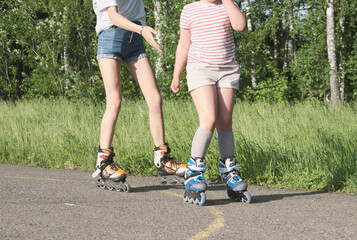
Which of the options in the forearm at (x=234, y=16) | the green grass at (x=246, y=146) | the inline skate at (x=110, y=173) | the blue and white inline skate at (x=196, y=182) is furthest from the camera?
the green grass at (x=246, y=146)

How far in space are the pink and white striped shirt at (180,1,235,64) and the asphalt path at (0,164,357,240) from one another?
3.98 feet

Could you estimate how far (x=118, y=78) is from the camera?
477 cm

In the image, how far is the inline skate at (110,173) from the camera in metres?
4.63

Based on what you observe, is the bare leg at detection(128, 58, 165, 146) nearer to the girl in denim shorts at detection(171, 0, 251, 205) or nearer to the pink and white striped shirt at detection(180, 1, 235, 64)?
the girl in denim shorts at detection(171, 0, 251, 205)

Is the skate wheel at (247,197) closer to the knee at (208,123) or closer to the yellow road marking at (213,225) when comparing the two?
the yellow road marking at (213,225)

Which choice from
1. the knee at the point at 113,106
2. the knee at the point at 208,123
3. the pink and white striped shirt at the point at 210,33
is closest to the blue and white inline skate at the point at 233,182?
the knee at the point at 208,123

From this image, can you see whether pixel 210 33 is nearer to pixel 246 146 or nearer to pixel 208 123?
pixel 208 123

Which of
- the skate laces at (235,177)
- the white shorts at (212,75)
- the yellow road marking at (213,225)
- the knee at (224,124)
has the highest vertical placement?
the white shorts at (212,75)

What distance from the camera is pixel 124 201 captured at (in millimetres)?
4180

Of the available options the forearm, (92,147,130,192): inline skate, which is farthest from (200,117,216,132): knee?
(92,147,130,192): inline skate

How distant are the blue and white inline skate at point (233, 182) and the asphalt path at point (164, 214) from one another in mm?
68

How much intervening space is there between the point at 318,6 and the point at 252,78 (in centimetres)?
324

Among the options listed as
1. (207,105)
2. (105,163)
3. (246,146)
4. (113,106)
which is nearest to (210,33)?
(207,105)

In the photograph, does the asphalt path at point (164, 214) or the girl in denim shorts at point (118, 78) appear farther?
the girl in denim shorts at point (118, 78)
